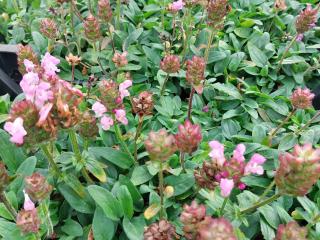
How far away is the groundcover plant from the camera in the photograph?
3.90 ft

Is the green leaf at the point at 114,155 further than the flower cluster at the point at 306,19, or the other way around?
the flower cluster at the point at 306,19

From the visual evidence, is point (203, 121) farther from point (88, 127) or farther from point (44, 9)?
point (44, 9)

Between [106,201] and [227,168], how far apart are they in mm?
533

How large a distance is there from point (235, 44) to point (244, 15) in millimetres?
292

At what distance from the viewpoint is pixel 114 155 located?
1770 millimetres

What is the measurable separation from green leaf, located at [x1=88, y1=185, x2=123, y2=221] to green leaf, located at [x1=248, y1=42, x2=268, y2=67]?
1.30 m

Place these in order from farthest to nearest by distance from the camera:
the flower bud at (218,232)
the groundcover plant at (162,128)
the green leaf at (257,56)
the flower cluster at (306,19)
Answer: the green leaf at (257,56) → the flower cluster at (306,19) → the groundcover plant at (162,128) → the flower bud at (218,232)

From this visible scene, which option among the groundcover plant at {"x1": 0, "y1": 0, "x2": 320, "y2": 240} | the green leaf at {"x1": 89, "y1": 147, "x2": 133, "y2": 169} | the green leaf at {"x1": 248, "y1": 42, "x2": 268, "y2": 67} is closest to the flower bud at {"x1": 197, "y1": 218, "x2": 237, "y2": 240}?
the groundcover plant at {"x1": 0, "y1": 0, "x2": 320, "y2": 240}

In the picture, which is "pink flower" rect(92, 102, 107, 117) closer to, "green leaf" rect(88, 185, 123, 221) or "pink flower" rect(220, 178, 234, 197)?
"green leaf" rect(88, 185, 123, 221)

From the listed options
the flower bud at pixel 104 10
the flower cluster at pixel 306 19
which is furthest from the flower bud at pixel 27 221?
the flower cluster at pixel 306 19

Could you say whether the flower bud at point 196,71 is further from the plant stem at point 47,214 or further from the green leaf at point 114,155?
the plant stem at point 47,214

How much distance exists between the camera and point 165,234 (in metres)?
1.25

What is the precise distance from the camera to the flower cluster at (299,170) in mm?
1085

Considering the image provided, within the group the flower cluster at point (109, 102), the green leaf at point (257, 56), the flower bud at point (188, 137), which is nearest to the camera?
the flower bud at point (188, 137)
